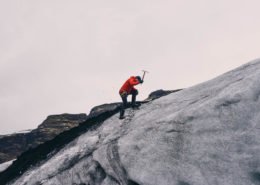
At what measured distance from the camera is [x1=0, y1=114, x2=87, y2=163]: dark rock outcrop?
1513 inches

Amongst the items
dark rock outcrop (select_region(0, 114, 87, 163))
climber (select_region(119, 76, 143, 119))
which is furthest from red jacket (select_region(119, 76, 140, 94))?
dark rock outcrop (select_region(0, 114, 87, 163))

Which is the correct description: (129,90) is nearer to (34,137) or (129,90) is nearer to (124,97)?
(124,97)

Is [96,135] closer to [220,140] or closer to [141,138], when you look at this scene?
[141,138]

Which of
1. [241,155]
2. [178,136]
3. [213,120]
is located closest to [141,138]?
[178,136]

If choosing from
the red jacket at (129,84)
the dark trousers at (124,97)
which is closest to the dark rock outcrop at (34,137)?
the dark trousers at (124,97)

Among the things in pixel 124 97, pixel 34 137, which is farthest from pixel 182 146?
pixel 34 137

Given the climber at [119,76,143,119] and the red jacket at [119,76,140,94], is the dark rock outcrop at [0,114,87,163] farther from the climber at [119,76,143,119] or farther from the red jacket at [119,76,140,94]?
the red jacket at [119,76,140,94]

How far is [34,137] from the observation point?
3953 cm

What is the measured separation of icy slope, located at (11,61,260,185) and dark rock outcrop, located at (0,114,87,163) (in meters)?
23.9

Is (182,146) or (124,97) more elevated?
(124,97)

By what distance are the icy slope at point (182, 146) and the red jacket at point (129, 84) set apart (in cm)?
136

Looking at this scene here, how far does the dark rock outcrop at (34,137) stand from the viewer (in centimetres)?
3844

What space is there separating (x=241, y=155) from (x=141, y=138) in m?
3.88

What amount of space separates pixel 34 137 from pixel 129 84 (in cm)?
2648
